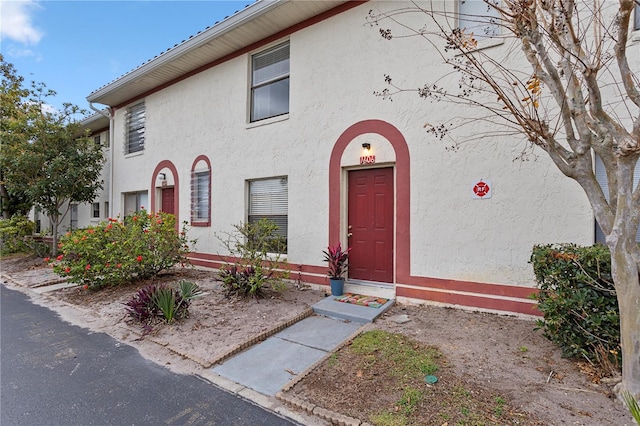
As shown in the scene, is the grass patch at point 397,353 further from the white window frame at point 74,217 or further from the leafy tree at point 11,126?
the white window frame at point 74,217

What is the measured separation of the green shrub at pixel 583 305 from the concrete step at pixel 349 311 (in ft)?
7.12

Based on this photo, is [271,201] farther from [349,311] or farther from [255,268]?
[349,311]

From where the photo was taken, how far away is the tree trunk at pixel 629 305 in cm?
248

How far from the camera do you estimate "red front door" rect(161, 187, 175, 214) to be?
32.0 ft

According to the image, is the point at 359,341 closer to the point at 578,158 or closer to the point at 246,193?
the point at 578,158

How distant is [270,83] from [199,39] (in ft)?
6.73

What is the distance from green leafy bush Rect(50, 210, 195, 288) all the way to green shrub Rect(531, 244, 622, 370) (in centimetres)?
703

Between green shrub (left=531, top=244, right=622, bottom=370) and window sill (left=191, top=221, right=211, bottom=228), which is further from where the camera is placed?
window sill (left=191, top=221, right=211, bottom=228)

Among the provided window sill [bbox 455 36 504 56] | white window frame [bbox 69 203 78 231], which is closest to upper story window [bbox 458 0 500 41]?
window sill [bbox 455 36 504 56]

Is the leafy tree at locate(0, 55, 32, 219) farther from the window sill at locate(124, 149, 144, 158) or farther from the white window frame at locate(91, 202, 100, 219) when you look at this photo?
the window sill at locate(124, 149, 144, 158)

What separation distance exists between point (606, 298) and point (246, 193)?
264 inches

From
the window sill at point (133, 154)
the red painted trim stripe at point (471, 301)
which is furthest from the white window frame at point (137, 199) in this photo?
the red painted trim stripe at point (471, 301)

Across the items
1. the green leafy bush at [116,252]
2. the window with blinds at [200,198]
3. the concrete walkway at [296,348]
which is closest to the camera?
the concrete walkway at [296,348]

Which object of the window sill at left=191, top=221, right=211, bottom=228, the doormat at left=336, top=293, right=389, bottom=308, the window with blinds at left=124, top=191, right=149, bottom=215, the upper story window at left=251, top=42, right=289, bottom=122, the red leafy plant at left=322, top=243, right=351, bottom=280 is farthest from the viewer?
the window with blinds at left=124, top=191, right=149, bottom=215
